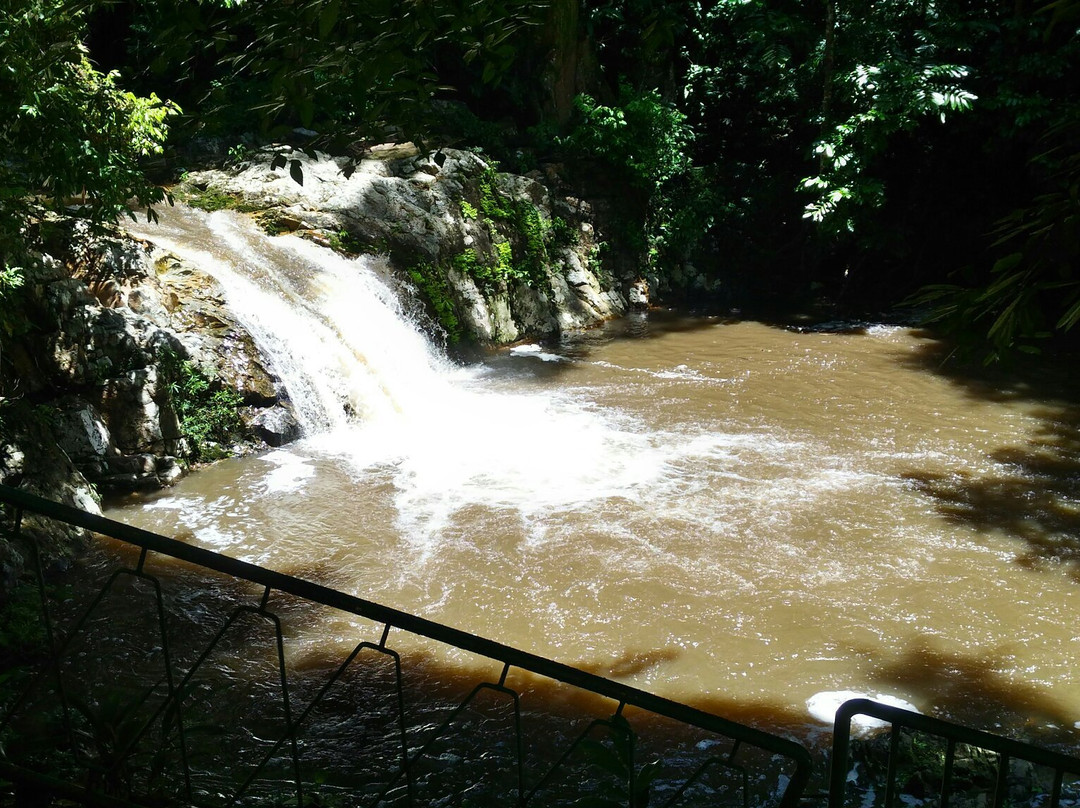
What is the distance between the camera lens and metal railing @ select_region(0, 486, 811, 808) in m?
1.89

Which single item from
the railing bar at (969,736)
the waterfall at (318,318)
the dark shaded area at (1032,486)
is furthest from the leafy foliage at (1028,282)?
the waterfall at (318,318)

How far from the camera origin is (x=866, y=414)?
364 inches

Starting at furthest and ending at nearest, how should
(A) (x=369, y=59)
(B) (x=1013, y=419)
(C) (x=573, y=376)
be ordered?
(C) (x=573, y=376) → (B) (x=1013, y=419) → (A) (x=369, y=59)

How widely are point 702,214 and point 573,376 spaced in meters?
6.17

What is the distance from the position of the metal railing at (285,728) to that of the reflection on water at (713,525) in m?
0.60

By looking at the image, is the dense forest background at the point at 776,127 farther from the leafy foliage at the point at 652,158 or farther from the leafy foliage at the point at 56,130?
the leafy foliage at the point at 56,130

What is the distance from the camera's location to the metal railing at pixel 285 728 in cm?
189

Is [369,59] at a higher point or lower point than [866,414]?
higher

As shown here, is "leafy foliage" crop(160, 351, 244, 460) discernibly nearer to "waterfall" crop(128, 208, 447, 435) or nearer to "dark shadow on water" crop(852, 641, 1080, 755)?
"waterfall" crop(128, 208, 447, 435)

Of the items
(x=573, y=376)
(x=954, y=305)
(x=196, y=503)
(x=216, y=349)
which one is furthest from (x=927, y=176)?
(x=954, y=305)

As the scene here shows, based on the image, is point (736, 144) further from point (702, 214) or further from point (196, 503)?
point (196, 503)

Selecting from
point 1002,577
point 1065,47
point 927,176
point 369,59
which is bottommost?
point 1002,577

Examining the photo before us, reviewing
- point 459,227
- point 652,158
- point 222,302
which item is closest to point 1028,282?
point 222,302

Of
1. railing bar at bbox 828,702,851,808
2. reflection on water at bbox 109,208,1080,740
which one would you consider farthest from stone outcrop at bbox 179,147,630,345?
railing bar at bbox 828,702,851,808
